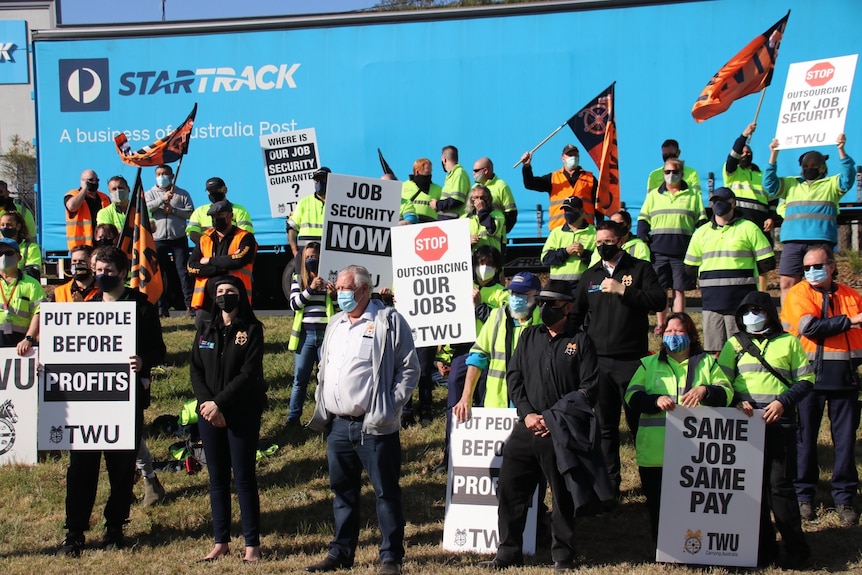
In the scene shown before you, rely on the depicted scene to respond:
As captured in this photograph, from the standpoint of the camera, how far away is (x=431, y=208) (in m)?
13.5

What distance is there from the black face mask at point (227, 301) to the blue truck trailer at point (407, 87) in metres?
9.19

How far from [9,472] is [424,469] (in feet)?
12.5

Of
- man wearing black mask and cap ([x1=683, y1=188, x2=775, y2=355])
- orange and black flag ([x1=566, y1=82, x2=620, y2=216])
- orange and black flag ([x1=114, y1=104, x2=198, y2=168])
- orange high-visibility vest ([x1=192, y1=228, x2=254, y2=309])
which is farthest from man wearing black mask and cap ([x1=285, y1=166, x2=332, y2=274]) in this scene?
man wearing black mask and cap ([x1=683, y1=188, x2=775, y2=355])

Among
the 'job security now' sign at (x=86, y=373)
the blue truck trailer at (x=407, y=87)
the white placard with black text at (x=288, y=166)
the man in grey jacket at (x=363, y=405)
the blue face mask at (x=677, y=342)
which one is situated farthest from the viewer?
the blue truck trailer at (x=407, y=87)

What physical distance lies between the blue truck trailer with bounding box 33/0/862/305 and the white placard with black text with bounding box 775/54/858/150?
1.11 meters

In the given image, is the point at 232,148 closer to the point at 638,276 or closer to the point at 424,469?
the point at 424,469

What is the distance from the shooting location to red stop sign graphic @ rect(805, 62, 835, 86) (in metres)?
14.6

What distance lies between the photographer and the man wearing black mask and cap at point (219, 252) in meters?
11.2

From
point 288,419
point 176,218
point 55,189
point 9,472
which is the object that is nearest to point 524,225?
point 176,218

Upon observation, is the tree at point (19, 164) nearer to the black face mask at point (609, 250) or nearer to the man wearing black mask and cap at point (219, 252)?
the man wearing black mask and cap at point (219, 252)

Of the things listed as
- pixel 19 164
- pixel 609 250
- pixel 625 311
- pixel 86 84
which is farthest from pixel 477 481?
pixel 19 164

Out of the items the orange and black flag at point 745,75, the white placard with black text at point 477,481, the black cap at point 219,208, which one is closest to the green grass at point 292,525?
the white placard with black text at point 477,481

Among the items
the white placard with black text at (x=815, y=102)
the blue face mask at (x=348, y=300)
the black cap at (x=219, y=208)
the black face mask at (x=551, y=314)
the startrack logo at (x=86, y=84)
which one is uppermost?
the startrack logo at (x=86, y=84)

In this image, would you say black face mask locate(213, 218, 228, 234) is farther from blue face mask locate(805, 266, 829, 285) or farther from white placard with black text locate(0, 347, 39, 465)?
blue face mask locate(805, 266, 829, 285)
